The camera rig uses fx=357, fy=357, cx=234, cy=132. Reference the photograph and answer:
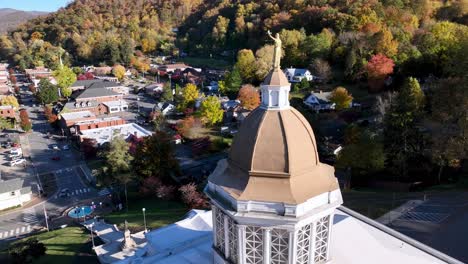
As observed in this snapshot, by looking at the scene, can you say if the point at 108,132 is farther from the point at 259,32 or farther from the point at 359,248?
the point at 259,32

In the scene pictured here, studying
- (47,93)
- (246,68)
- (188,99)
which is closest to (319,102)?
(246,68)

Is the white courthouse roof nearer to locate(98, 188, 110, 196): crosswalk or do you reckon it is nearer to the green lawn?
the green lawn

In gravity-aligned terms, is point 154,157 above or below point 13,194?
above

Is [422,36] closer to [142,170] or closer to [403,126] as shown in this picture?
[403,126]

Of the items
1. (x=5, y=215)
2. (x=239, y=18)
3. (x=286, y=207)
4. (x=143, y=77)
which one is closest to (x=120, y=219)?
(x=5, y=215)

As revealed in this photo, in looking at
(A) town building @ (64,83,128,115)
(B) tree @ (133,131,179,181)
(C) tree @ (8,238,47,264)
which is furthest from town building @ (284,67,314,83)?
(C) tree @ (8,238,47,264)

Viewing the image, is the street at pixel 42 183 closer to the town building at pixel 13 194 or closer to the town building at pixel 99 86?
the town building at pixel 13 194
